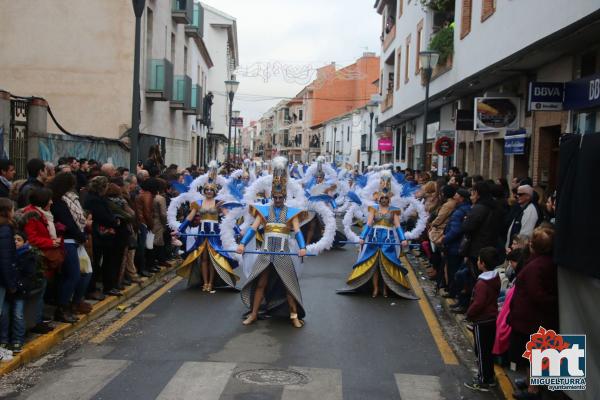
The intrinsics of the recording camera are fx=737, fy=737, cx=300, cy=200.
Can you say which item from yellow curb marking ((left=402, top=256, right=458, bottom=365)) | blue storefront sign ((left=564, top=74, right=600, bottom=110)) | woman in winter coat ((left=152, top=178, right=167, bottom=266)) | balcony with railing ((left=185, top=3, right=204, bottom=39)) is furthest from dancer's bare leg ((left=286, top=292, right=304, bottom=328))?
balcony with railing ((left=185, top=3, right=204, bottom=39))

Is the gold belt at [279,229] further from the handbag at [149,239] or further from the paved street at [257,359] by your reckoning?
the handbag at [149,239]

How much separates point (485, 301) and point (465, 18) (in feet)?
52.3

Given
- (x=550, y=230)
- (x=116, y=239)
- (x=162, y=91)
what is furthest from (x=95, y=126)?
(x=550, y=230)

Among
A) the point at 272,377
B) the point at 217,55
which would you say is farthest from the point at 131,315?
the point at 217,55

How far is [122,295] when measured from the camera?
444 inches

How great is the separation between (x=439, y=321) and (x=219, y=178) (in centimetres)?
452

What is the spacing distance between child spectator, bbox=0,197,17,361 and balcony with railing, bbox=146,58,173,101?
1856 cm

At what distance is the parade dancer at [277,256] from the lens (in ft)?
32.8

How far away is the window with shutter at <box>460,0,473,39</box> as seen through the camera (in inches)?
838

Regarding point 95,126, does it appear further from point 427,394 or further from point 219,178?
point 427,394

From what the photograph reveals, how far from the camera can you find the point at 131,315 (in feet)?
33.6

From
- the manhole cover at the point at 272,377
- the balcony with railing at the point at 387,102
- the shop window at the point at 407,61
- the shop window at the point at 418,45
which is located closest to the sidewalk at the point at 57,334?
the manhole cover at the point at 272,377

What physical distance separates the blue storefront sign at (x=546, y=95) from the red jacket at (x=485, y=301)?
6963 mm

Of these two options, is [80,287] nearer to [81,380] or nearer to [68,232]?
[68,232]
